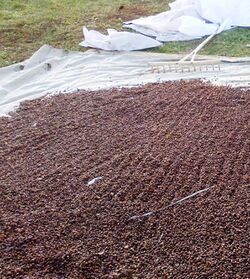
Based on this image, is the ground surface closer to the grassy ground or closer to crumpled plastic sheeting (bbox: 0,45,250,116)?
crumpled plastic sheeting (bbox: 0,45,250,116)

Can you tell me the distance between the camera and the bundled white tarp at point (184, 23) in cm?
516

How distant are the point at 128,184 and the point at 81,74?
193 centimetres

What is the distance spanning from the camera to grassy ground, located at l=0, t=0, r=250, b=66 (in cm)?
518

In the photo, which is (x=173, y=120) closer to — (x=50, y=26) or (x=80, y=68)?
(x=80, y=68)

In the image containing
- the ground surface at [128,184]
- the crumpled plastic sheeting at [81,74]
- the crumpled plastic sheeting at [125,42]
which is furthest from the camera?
the crumpled plastic sheeting at [125,42]

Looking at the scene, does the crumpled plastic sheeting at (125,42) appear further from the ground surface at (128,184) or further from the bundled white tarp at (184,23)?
the ground surface at (128,184)

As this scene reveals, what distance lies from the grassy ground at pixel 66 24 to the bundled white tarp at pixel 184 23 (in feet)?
0.42

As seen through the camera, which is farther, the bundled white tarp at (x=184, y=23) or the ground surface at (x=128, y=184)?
the bundled white tarp at (x=184, y=23)

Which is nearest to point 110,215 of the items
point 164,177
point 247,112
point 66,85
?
point 164,177

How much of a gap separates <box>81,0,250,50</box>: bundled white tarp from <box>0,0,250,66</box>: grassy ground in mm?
128

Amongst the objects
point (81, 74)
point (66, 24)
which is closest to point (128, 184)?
point (81, 74)

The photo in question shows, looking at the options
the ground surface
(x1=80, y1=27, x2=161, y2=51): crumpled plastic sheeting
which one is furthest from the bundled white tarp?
the ground surface

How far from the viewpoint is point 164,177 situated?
117 inches

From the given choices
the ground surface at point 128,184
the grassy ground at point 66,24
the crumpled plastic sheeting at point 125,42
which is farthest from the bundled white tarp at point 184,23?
the ground surface at point 128,184
